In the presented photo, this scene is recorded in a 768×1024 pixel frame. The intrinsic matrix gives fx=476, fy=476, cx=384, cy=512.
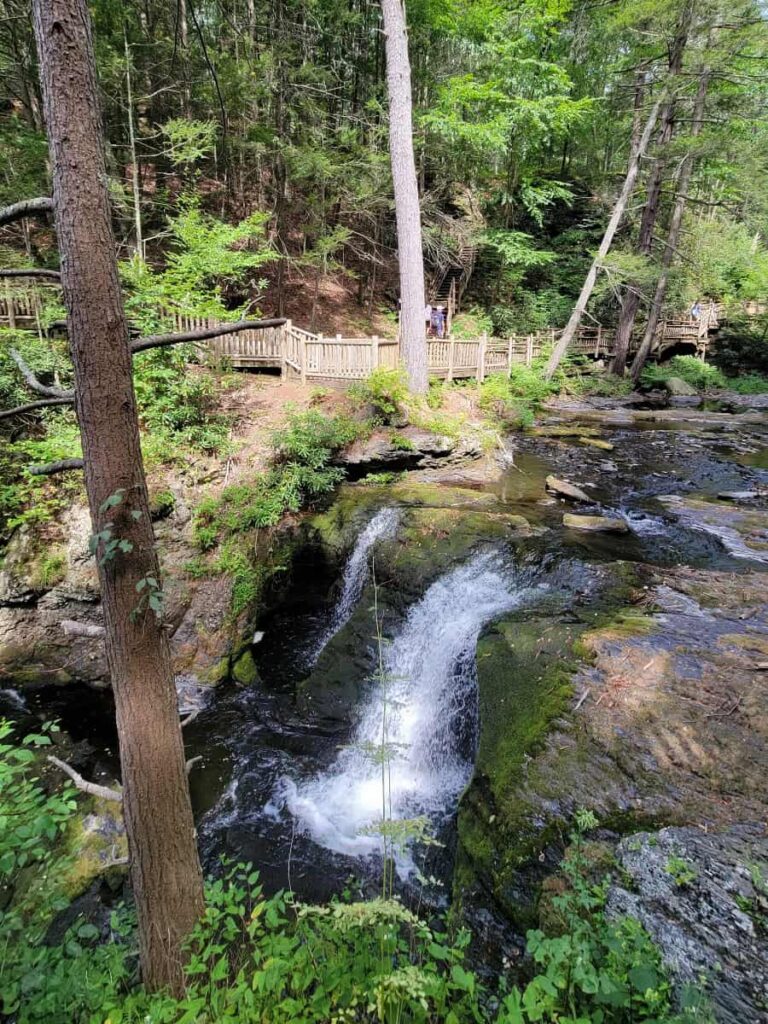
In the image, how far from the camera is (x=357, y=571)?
7305 millimetres

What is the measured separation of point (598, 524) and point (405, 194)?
810 centimetres

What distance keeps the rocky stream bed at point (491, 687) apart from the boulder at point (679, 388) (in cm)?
919

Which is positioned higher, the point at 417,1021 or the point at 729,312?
the point at 729,312

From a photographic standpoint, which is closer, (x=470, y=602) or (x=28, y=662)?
(x=470, y=602)

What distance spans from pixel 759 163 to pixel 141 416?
63.1ft

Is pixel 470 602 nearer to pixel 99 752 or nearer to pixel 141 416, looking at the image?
pixel 99 752

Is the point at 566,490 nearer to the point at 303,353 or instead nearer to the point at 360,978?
the point at 303,353

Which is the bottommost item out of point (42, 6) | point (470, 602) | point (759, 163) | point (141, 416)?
point (470, 602)

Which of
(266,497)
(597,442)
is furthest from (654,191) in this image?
(266,497)

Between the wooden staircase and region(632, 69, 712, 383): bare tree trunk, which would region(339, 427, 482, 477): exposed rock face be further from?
region(632, 69, 712, 383): bare tree trunk

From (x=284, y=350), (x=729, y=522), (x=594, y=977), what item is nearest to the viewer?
(x=594, y=977)

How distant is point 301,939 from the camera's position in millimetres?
3404

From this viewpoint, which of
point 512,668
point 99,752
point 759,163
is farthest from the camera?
point 759,163

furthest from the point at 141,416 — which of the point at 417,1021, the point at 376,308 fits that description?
the point at 376,308
